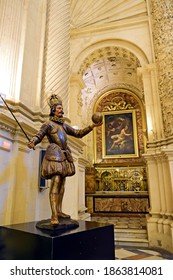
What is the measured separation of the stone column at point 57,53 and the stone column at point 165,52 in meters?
3.20

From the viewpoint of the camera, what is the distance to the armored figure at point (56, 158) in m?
1.88

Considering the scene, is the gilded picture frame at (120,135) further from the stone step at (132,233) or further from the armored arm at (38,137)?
the armored arm at (38,137)

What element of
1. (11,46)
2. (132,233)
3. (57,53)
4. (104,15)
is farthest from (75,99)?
(132,233)

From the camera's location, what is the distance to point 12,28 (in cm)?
351

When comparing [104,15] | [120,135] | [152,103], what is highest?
[104,15]

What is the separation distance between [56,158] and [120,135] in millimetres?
9951

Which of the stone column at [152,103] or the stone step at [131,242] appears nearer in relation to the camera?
the stone step at [131,242]

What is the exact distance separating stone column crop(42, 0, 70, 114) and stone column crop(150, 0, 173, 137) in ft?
10.5

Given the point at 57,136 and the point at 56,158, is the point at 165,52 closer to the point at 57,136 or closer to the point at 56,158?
the point at 57,136

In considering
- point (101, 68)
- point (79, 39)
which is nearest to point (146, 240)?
point (79, 39)

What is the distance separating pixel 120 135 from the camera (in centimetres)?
1159

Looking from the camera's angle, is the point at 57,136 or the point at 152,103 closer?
the point at 57,136

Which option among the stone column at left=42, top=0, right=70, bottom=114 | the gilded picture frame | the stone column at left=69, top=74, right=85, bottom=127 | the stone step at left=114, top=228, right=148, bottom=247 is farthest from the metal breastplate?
the gilded picture frame

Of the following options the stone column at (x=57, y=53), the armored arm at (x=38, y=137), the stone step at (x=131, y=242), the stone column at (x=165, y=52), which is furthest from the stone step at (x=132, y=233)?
the armored arm at (x=38, y=137)
